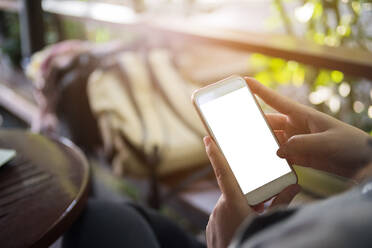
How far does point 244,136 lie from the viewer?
0.83 metres

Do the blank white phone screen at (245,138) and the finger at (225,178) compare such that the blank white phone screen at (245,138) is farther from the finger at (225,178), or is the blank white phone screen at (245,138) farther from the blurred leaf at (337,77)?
the blurred leaf at (337,77)

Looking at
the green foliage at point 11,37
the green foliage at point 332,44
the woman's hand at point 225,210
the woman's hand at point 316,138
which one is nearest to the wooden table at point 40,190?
the woman's hand at point 225,210

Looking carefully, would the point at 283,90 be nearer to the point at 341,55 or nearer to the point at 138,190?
the point at 341,55

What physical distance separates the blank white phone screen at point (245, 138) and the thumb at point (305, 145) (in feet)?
0.23

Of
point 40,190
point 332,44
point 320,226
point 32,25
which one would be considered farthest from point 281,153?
point 32,25

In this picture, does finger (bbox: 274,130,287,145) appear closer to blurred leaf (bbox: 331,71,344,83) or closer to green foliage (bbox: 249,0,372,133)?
green foliage (bbox: 249,0,372,133)

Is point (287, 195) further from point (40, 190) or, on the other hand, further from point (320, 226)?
point (40, 190)

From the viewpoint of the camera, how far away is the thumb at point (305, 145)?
28.0 inches

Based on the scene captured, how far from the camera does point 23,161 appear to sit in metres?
1.21

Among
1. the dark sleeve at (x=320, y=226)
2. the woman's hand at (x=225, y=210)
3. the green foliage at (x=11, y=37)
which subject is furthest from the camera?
the green foliage at (x=11, y=37)

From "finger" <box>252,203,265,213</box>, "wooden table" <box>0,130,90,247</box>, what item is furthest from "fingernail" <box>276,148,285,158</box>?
"wooden table" <box>0,130,90,247</box>

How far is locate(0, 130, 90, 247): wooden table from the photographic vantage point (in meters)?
0.93

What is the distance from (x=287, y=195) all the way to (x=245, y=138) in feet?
0.45

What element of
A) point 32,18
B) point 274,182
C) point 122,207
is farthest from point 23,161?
point 32,18
